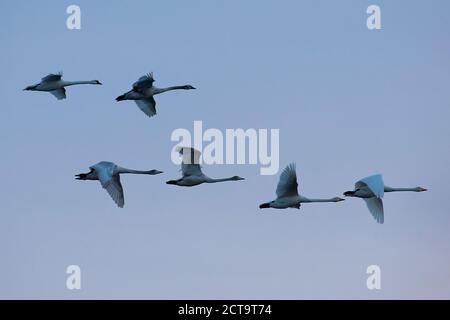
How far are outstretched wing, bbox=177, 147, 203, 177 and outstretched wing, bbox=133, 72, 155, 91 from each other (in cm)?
275

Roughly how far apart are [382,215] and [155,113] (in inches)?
277

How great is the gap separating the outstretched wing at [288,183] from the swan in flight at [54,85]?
27.1 feet

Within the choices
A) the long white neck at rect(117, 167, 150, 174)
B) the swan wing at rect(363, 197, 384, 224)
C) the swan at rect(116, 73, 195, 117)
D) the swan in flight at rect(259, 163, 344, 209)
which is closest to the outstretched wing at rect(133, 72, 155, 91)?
the swan at rect(116, 73, 195, 117)

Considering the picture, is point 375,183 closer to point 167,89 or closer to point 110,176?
point 110,176

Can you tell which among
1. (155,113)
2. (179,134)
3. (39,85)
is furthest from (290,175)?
(39,85)

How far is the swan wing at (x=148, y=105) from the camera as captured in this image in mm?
36000

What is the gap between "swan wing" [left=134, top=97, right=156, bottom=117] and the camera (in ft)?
118

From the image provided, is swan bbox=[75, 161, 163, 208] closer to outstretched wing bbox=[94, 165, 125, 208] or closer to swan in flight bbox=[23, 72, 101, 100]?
outstretched wing bbox=[94, 165, 125, 208]

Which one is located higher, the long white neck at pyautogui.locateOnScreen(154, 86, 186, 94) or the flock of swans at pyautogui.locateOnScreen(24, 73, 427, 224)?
the long white neck at pyautogui.locateOnScreen(154, 86, 186, 94)

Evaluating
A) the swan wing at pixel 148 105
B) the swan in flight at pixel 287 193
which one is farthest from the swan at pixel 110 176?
the swan in flight at pixel 287 193

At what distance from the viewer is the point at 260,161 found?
3200cm

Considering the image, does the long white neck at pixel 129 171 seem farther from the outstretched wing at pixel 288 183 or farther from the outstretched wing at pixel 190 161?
the outstretched wing at pixel 288 183

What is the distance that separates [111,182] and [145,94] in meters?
3.93
